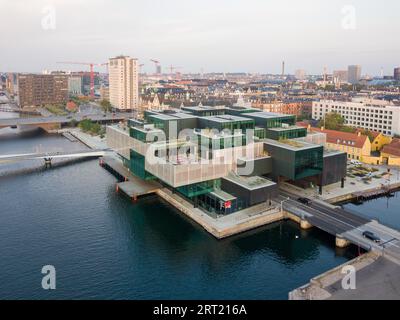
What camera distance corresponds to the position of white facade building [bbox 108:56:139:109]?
394ft

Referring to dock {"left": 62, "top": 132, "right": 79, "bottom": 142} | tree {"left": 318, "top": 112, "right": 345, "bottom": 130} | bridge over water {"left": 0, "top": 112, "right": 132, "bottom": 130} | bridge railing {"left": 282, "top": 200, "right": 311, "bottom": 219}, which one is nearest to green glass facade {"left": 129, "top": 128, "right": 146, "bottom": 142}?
bridge railing {"left": 282, "top": 200, "right": 311, "bottom": 219}

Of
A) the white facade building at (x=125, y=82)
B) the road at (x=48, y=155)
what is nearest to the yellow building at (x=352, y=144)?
the road at (x=48, y=155)

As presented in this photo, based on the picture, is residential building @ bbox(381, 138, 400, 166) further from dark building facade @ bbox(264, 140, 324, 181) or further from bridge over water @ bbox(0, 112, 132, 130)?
bridge over water @ bbox(0, 112, 132, 130)

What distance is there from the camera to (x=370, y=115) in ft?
230

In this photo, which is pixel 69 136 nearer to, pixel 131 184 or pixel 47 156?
pixel 47 156

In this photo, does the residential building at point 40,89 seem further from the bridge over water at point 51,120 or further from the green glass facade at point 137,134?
the green glass facade at point 137,134

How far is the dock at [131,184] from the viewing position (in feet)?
135

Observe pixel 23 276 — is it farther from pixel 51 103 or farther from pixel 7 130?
pixel 51 103

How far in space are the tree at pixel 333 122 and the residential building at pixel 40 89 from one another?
104210 millimetres

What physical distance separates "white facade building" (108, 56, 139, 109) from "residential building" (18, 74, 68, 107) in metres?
30.1

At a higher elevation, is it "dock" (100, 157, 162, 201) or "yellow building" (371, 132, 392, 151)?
"yellow building" (371, 132, 392, 151)

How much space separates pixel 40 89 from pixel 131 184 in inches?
4281
